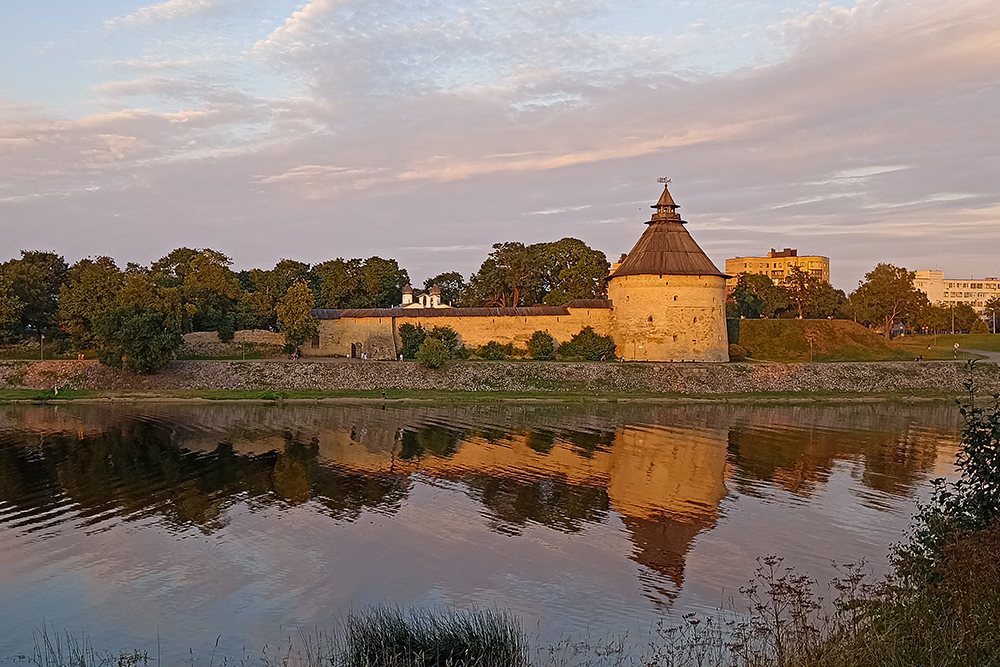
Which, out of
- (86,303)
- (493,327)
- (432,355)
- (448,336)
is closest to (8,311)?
(86,303)

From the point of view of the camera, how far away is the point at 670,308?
47500 mm

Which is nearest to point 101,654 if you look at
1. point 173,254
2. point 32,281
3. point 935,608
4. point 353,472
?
point 935,608

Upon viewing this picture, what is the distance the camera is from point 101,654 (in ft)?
33.4

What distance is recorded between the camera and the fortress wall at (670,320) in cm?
4741

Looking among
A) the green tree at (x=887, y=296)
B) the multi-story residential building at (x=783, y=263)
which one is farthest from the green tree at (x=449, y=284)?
the multi-story residential building at (x=783, y=263)

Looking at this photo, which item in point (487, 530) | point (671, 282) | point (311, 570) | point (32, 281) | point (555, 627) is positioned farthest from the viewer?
point (32, 281)

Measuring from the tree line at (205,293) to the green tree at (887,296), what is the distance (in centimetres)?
2358

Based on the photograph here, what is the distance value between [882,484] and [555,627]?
13.3 m

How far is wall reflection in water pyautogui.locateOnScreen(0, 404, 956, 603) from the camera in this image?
17.9m

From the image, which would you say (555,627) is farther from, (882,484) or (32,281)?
(32,281)

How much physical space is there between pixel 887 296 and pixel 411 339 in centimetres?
4359

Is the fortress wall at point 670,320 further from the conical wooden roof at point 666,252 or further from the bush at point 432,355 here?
the bush at point 432,355

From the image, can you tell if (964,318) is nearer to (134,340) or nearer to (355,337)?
(355,337)

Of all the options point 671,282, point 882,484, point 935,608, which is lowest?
point 882,484
